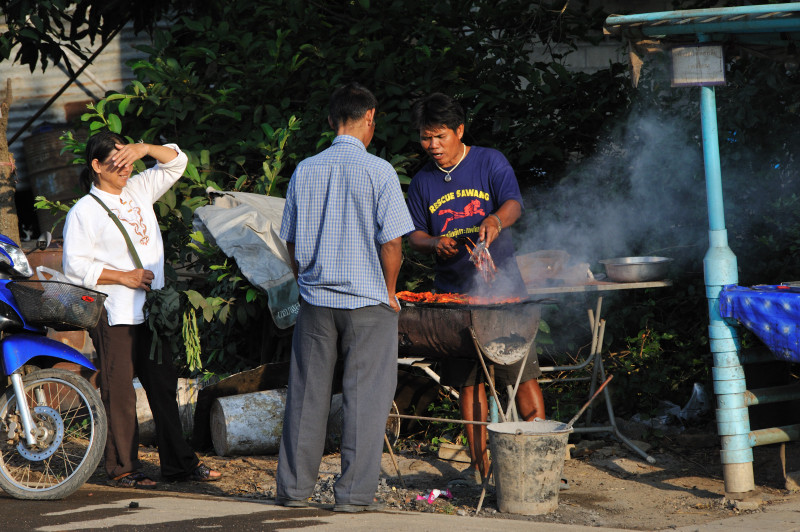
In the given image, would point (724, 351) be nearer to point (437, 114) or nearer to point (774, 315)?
point (774, 315)

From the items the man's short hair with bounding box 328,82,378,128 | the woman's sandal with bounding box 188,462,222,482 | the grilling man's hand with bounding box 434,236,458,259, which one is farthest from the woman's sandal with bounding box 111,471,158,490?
the man's short hair with bounding box 328,82,378,128

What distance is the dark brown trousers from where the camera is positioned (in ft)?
18.1

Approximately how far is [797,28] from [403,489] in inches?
140

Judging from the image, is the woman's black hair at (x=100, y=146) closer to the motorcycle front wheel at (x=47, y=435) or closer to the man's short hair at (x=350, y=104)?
the motorcycle front wheel at (x=47, y=435)

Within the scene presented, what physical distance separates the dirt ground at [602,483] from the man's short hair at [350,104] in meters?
2.22

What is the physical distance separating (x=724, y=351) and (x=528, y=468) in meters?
1.39

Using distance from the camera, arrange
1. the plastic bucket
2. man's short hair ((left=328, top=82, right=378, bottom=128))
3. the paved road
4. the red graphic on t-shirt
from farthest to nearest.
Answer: the red graphic on t-shirt
the plastic bucket
man's short hair ((left=328, top=82, right=378, bottom=128))
the paved road

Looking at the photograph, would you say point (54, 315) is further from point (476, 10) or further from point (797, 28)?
point (476, 10)

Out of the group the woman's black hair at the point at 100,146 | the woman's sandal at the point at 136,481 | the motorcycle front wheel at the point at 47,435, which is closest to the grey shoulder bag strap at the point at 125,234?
the woman's black hair at the point at 100,146

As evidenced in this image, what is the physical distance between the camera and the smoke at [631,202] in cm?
757

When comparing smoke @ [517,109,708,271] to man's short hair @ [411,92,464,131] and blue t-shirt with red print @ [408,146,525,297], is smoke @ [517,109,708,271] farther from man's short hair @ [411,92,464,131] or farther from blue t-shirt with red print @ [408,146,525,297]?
man's short hair @ [411,92,464,131]

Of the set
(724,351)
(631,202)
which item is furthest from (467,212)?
(631,202)

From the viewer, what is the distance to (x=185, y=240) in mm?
7812

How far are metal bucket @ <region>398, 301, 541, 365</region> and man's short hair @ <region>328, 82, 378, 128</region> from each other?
1257 millimetres
